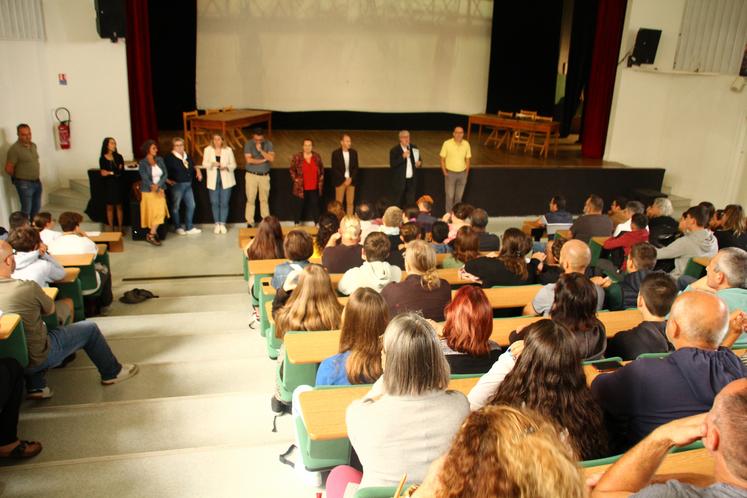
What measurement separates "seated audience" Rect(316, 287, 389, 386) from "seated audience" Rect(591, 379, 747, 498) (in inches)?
55.7

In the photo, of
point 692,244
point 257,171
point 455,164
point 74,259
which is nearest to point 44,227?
point 74,259

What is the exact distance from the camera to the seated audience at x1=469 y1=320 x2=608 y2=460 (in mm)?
2361

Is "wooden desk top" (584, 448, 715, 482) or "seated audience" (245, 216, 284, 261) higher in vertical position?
"wooden desk top" (584, 448, 715, 482)

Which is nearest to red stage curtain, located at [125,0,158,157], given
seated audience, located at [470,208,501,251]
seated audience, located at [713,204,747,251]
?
seated audience, located at [470,208,501,251]

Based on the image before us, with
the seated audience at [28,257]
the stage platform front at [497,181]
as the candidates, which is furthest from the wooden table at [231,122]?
the seated audience at [28,257]

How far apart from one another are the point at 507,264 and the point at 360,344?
209 cm

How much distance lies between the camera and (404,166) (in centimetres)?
912

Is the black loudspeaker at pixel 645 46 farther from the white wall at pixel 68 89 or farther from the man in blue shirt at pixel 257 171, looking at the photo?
the white wall at pixel 68 89

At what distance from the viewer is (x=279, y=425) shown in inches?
144

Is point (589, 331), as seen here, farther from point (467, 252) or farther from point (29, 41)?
point (29, 41)

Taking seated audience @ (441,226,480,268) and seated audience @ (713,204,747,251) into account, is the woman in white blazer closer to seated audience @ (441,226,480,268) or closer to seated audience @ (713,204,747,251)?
seated audience @ (441,226,480,268)

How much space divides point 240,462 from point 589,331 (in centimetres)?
193

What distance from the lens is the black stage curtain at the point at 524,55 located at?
1316 cm

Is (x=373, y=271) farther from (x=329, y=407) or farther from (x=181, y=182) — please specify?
(x=181, y=182)
